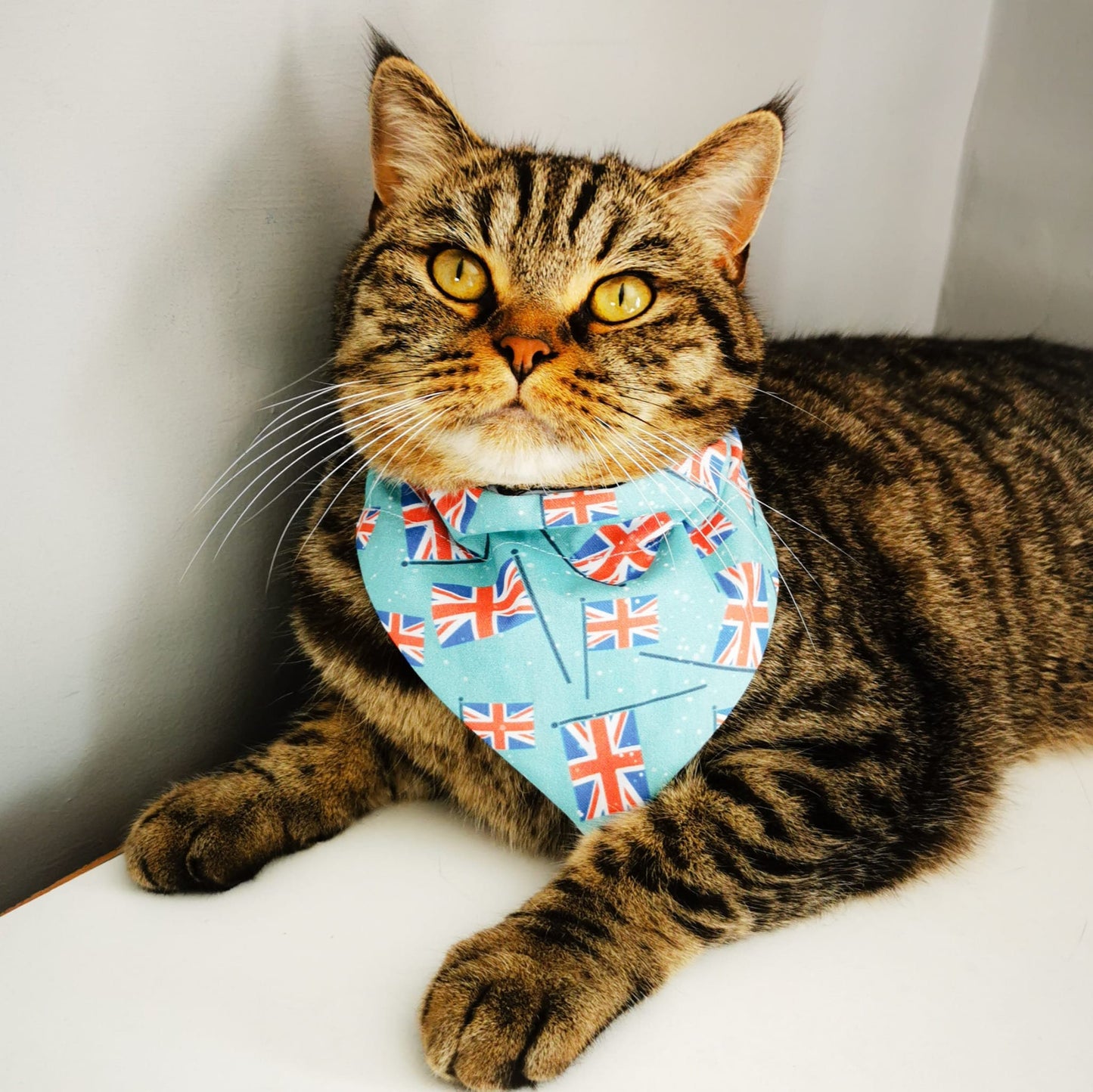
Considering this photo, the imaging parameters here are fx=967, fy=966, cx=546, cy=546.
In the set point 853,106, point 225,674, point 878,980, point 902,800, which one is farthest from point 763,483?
point 853,106

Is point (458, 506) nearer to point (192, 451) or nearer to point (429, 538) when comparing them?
point (429, 538)

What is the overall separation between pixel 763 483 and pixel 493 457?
0.38 m

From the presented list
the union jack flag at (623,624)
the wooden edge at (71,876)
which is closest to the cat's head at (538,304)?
the union jack flag at (623,624)

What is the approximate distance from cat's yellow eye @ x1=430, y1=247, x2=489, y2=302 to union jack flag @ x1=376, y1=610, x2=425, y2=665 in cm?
31

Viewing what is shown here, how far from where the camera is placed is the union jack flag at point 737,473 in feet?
3.05

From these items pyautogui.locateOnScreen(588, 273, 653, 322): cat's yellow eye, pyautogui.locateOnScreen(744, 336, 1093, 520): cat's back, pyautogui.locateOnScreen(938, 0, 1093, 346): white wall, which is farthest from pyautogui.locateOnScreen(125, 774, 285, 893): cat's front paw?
pyautogui.locateOnScreen(938, 0, 1093, 346): white wall

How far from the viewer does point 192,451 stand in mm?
1006

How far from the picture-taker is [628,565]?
917 mm

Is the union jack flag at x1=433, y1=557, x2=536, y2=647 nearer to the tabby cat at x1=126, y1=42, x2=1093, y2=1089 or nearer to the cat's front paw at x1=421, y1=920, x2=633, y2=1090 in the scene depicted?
the tabby cat at x1=126, y1=42, x2=1093, y2=1089

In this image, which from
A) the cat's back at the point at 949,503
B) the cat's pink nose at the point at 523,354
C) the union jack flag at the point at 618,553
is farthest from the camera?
the cat's back at the point at 949,503

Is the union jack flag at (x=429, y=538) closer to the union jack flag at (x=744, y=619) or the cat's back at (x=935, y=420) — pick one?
the union jack flag at (x=744, y=619)

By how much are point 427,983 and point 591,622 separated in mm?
338

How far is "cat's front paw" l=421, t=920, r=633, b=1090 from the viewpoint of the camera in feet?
2.28

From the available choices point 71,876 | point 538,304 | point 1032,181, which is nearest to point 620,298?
point 538,304
